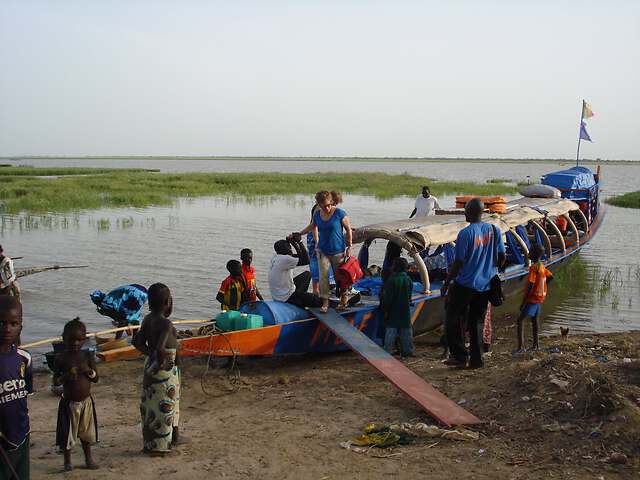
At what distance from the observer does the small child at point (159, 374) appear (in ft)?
16.4

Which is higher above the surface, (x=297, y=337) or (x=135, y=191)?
(x=135, y=191)

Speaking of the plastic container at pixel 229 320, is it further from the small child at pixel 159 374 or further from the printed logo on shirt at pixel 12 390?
the printed logo on shirt at pixel 12 390

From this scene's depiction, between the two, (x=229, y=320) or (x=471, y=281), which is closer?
(x=471, y=281)

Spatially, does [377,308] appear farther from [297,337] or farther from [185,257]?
[185,257]

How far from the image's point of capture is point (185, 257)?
55.9 feet

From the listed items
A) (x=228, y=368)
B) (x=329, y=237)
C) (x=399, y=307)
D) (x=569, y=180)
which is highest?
(x=569, y=180)

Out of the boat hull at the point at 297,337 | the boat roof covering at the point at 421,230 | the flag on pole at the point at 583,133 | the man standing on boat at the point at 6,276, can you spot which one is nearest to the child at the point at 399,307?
the boat hull at the point at 297,337

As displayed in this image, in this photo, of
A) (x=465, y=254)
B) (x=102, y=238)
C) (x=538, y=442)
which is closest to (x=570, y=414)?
(x=538, y=442)

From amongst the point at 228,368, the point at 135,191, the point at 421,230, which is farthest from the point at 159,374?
the point at 135,191

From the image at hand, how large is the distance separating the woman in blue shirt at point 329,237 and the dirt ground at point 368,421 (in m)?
1.29

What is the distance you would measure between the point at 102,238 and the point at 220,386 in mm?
14228

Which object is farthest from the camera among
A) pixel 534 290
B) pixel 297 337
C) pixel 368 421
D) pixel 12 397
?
pixel 534 290

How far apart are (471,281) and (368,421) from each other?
6.78 feet

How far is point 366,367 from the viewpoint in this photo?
7.76m
